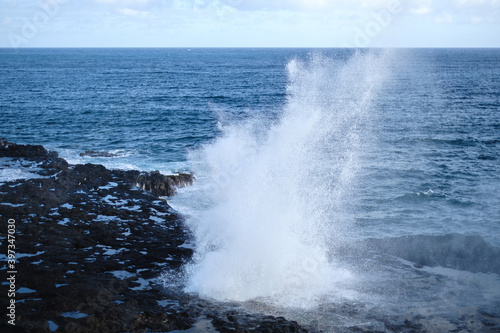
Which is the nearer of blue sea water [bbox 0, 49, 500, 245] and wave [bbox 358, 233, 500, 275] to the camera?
wave [bbox 358, 233, 500, 275]

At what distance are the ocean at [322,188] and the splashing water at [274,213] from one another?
0.08 metres

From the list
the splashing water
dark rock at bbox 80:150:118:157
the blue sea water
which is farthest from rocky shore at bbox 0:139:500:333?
dark rock at bbox 80:150:118:157

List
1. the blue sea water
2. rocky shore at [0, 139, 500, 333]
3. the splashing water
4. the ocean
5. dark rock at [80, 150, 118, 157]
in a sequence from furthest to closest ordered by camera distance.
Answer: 1. dark rock at [80, 150, 118, 157]
2. the blue sea water
3. the splashing water
4. the ocean
5. rocky shore at [0, 139, 500, 333]

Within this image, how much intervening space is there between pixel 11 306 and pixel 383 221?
18.8 meters

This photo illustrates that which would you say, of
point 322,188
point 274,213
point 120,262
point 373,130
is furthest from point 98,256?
point 373,130

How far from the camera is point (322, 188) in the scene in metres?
29.1

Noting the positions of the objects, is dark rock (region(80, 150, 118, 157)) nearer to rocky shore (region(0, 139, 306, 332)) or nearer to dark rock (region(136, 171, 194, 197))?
rocky shore (region(0, 139, 306, 332))

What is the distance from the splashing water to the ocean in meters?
0.08

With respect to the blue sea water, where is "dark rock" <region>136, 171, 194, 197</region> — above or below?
below

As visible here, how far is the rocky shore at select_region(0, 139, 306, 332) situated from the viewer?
1353cm

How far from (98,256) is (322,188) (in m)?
15.8

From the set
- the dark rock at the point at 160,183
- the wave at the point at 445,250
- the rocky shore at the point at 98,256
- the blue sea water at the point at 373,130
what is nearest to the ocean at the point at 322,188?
the wave at the point at 445,250

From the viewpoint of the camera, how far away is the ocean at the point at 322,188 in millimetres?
16375

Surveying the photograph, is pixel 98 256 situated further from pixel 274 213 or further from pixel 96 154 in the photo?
pixel 96 154
